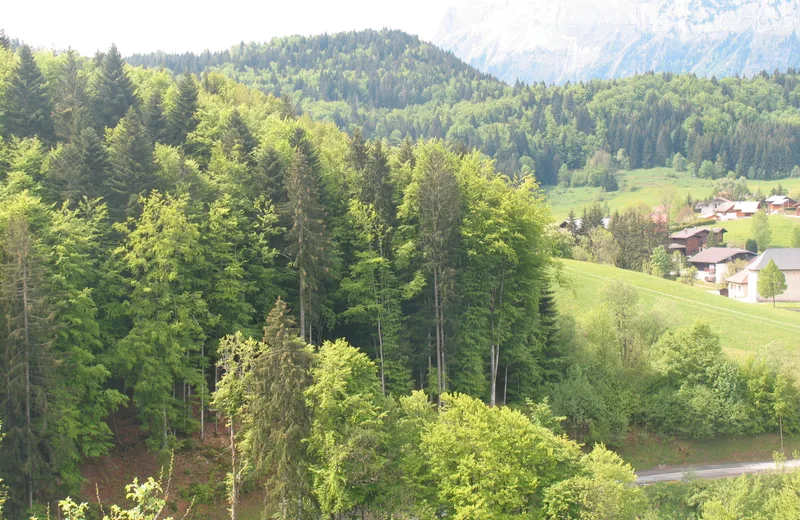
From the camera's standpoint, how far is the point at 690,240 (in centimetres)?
14462

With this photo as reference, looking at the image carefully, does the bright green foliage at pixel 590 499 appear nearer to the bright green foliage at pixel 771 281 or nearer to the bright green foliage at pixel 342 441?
the bright green foliage at pixel 342 441

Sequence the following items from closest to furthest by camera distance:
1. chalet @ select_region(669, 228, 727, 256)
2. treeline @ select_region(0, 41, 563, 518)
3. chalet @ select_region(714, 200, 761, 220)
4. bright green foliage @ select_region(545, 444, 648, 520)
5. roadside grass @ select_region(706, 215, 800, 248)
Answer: bright green foliage @ select_region(545, 444, 648, 520)
treeline @ select_region(0, 41, 563, 518)
chalet @ select_region(669, 228, 727, 256)
roadside grass @ select_region(706, 215, 800, 248)
chalet @ select_region(714, 200, 761, 220)

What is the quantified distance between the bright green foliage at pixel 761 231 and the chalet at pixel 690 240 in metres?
7.91

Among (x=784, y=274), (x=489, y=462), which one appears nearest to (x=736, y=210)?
(x=784, y=274)

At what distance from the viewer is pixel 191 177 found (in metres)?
46.0

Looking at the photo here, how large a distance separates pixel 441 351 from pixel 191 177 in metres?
19.8

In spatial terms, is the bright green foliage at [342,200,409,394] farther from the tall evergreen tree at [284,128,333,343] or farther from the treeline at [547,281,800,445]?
the treeline at [547,281,800,445]

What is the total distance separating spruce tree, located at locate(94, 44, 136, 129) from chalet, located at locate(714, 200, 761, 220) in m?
146

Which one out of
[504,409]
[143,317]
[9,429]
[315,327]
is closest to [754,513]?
[504,409]

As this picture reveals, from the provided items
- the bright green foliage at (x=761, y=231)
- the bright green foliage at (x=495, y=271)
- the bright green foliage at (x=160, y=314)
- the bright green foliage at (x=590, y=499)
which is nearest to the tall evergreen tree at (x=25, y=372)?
the bright green foliage at (x=160, y=314)

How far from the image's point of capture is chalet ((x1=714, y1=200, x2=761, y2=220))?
170 m

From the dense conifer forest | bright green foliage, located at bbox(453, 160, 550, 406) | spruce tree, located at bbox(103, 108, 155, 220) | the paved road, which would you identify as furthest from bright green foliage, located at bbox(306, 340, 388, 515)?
the paved road

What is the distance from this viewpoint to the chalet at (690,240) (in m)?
143

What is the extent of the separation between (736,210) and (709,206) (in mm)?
7253
